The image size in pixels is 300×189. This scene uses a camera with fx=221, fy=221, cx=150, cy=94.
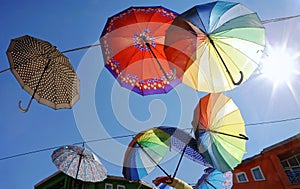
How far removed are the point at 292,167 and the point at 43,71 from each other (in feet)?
53.5

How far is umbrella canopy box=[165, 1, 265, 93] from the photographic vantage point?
11.6 feet

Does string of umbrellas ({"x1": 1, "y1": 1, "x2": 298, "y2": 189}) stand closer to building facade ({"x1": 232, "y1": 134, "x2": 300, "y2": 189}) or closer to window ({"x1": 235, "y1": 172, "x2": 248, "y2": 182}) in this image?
building facade ({"x1": 232, "y1": 134, "x2": 300, "y2": 189})

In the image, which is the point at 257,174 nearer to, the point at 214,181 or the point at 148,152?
the point at 214,181

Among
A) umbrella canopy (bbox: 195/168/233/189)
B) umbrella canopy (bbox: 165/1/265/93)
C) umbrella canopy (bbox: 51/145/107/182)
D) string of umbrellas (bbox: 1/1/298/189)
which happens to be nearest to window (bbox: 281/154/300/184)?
umbrella canopy (bbox: 195/168/233/189)

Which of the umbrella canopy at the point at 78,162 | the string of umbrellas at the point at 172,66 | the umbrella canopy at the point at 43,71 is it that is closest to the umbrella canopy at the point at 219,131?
the string of umbrellas at the point at 172,66

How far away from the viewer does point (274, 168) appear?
1409 cm

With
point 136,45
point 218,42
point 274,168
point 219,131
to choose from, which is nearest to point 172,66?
point 218,42

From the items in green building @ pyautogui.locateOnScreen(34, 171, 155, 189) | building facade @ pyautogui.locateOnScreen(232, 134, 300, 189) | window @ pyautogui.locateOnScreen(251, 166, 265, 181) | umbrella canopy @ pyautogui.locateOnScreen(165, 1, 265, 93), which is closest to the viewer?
umbrella canopy @ pyautogui.locateOnScreen(165, 1, 265, 93)

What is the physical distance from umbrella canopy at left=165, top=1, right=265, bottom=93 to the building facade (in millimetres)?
12767

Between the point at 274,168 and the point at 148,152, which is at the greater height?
the point at 148,152

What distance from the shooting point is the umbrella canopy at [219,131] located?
15.9ft

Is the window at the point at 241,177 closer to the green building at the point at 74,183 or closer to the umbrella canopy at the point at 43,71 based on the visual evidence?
the green building at the point at 74,183

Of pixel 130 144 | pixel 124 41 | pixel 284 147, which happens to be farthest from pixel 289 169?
pixel 124 41

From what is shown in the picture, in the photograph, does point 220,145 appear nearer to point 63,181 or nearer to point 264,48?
point 264,48
